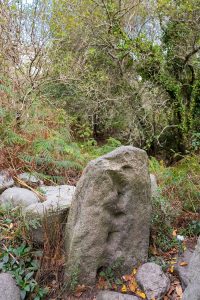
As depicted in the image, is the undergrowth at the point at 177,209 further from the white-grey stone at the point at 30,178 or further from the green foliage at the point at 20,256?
the white-grey stone at the point at 30,178

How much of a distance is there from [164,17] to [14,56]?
14.7ft

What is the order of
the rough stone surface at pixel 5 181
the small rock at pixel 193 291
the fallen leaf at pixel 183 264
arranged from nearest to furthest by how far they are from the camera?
the small rock at pixel 193 291 < the fallen leaf at pixel 183 264 < the rough stone surface at pixel 5 181

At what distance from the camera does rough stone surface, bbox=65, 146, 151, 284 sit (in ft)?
8.21

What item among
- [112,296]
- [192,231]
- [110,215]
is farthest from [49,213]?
[192,231]

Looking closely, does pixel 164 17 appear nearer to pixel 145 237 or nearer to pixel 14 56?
pixel 14 56

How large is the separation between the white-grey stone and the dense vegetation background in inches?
50.6

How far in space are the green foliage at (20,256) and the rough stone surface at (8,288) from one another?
47 millimetres

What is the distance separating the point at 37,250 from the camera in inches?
107

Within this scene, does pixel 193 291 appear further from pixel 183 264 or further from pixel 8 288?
pixel 8 288

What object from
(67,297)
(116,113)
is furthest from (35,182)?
(116,113)

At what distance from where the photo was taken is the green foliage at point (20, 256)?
2.48 metres

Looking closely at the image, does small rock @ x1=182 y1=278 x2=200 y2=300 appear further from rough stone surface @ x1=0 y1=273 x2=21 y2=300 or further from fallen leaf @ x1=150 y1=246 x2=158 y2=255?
rough stone surface @ x1=0 y1=273 x2=21 y2=300

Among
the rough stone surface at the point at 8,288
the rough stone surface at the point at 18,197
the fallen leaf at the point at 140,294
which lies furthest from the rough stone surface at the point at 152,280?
the rough stone surface at the point at 18,197

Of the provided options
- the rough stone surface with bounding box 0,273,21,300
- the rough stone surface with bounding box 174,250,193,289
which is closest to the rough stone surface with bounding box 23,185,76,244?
the rough stone surface with bounding box 0,273,21,300
